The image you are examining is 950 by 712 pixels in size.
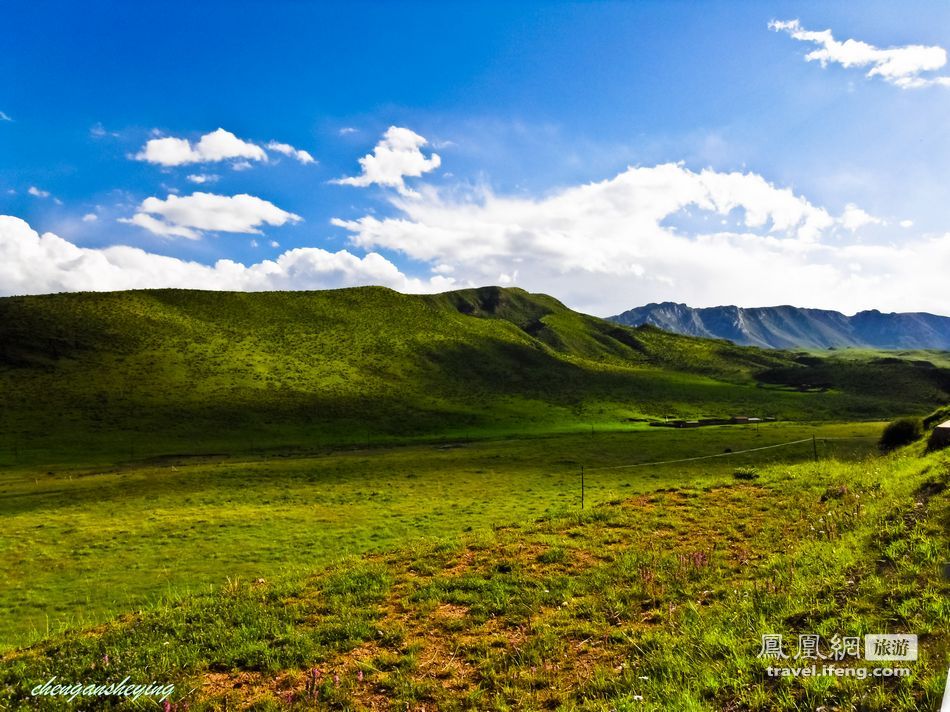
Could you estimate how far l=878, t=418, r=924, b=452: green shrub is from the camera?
37156mm

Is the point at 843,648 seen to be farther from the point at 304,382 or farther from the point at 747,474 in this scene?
the point at 304,382

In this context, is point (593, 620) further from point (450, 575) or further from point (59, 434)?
point (59, 434)

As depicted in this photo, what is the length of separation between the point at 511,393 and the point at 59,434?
3461 inches

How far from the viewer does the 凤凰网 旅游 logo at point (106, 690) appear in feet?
29.2

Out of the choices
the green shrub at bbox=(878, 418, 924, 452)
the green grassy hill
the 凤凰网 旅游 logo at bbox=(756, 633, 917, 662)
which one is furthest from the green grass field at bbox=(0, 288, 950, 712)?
the green grassy hill

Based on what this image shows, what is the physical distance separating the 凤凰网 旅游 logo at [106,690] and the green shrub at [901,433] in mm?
46274

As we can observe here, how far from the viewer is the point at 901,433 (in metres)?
39.0

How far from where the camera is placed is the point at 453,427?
3620 inches

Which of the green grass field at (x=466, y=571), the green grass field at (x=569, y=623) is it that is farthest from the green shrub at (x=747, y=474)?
the green grass field at (x=569, y=623)

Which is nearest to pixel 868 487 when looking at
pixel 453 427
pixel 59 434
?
pixel 453 427

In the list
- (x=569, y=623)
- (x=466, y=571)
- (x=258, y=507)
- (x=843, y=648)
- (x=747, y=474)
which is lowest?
(x=258, y=507)

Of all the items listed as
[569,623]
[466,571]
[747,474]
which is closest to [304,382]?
[747,474]

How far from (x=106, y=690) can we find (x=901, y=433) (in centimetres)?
5037

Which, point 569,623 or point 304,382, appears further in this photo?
point 304,382
